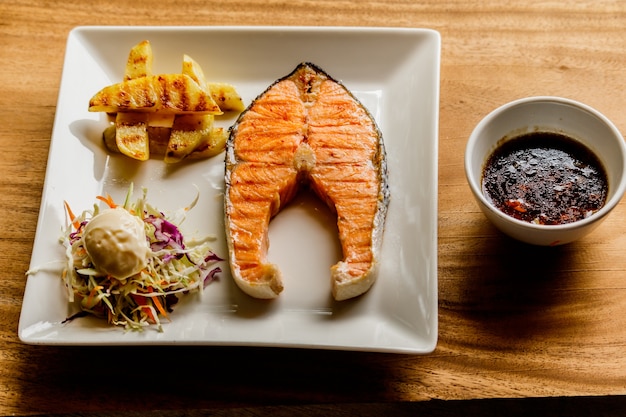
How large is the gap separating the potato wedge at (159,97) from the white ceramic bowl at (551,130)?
34.5 inches

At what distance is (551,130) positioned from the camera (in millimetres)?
2367

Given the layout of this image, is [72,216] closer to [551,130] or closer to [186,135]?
[186,135]

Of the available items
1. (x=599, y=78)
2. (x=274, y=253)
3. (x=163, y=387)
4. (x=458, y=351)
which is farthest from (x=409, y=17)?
(x=163, y=387)

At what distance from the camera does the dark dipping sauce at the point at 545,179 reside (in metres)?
2.22

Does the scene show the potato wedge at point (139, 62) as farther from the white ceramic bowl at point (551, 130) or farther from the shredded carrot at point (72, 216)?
Answer: the white ceramic bowl at point (551, 130)

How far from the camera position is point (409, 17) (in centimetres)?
292

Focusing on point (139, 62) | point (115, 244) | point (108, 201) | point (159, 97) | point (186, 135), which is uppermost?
point (139, 62)

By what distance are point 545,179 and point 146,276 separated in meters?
1.24

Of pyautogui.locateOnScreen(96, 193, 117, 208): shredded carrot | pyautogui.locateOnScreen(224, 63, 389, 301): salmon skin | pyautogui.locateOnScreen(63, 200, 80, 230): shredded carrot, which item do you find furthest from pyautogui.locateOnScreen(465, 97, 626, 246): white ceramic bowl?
pyautogui.locateOnScreen(63, 200, 80, 230): shredded carrot

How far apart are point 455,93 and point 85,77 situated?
1.33 metres

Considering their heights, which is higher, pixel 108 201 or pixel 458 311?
pixel 108 201

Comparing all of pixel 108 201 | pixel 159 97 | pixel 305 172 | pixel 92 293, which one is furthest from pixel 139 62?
pixel 92 293

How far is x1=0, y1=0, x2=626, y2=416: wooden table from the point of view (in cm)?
221

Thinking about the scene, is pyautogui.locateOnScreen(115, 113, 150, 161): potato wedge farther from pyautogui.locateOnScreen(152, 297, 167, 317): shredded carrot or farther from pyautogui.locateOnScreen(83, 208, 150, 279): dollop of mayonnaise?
pyautogui.locateOnScreen(152, 297, 167, 317): shredded carrot
